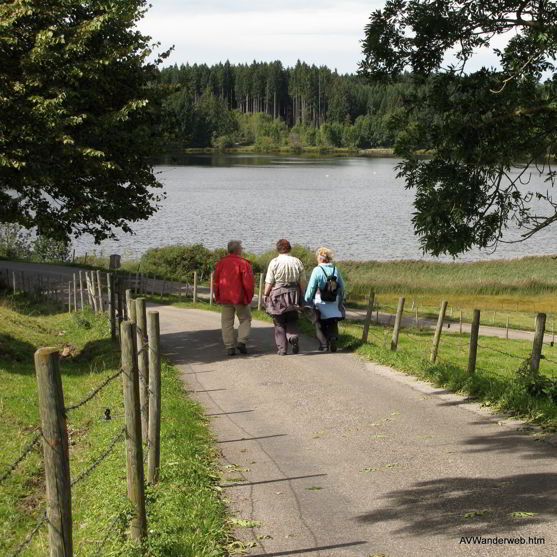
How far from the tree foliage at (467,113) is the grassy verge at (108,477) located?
4.59 m

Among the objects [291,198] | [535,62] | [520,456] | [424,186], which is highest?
[535,62]

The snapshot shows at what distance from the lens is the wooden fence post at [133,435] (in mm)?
5918

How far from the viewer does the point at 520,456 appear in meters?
8.09

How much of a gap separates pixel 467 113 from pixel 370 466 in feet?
Answer: 20.3

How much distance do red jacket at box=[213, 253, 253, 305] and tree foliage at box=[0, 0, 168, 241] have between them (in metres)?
4.92

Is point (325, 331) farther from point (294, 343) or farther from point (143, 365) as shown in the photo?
point (143, 365)

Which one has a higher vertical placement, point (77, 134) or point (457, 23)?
point (457, 23)

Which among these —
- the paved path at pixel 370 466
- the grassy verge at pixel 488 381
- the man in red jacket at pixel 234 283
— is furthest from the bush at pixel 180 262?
the paved path at pixel 370 466

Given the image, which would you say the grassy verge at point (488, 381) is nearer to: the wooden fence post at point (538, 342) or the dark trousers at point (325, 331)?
the wooden fence post at point (538, 342)

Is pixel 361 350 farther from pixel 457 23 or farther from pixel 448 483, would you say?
pixel 448 483

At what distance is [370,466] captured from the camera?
26.0 feet

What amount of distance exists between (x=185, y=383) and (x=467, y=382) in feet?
13.9

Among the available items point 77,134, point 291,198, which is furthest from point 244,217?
point 77,134

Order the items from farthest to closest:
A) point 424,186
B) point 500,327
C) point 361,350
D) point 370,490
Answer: point 500,327, point 361,350, point 424,186, point 370,490
